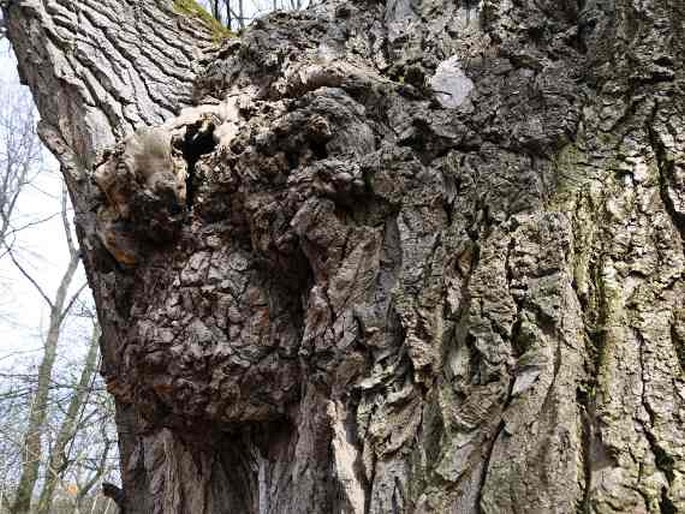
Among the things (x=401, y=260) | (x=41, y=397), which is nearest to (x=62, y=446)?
(x=41, y=397)

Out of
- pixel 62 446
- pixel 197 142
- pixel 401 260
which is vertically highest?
pixel 62 446

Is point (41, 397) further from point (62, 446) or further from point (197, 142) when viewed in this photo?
point (197, 142)

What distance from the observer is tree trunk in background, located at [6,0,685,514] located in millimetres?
918

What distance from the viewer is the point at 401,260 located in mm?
1196

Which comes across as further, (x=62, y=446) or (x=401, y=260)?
(x=62, y=446)

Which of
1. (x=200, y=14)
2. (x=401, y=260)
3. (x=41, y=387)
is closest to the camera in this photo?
(x=401, y=260)

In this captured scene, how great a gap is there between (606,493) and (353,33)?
1350mm

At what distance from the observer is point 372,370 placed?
1.12 m

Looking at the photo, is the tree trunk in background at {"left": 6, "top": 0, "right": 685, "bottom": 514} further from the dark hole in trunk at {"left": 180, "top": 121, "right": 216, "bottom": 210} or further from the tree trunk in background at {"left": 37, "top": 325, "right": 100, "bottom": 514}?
the tree trunk in background at {"left": 37, "top": 325, "right": 100, "bottom": 514}

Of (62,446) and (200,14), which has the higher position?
(200,14)

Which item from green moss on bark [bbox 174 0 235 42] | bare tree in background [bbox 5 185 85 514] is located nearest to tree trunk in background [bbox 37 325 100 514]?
bare tree in background [bbox 5 185 85 514]

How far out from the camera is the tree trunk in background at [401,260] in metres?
0.92

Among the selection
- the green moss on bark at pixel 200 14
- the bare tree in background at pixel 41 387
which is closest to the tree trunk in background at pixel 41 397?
the bare tree in background at pixel 41 387

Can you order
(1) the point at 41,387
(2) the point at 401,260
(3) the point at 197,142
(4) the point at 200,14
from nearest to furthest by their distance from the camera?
(2) the point at 401,260 < (3) the point at 197,142 < (4) the point at 200,14 < (1) the point at 41,387
